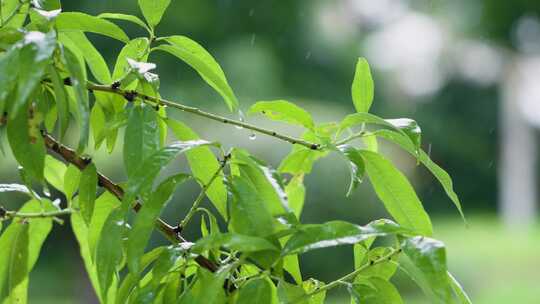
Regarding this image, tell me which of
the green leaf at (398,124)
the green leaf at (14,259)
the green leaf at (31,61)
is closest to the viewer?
the green leaf at (31,61)

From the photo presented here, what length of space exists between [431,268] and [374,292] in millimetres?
65

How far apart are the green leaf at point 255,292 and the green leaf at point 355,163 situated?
73mm

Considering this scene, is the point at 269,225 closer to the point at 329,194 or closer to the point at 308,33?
the point at 329,194

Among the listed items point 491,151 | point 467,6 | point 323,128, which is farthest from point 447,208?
point 323,128

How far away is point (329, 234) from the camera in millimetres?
416

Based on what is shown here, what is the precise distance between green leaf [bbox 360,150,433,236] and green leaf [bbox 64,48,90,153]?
0.18 metres

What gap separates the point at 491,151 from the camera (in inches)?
408

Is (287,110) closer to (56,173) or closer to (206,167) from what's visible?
(206,167)

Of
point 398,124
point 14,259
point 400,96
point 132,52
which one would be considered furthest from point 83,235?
point 400,96

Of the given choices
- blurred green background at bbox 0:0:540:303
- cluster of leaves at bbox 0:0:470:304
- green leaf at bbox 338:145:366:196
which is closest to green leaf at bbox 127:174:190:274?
cluster of leaves at bbox 0:0:470:304

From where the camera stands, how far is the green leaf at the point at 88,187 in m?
0.49

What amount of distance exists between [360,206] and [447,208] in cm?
525

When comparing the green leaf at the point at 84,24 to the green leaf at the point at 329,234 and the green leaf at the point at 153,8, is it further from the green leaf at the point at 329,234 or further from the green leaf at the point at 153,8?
the green leaf at the point at 329,234

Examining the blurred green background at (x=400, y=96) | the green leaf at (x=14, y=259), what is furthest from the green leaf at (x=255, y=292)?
the blurred green background at (x=400, y=96)
